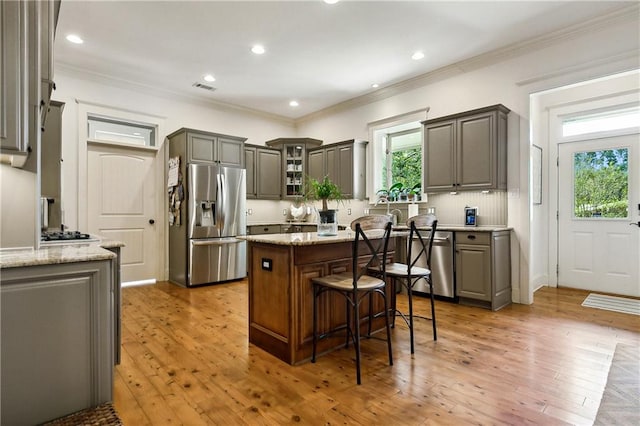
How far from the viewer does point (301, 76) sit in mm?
4996

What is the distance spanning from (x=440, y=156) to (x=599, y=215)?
2.34 metres

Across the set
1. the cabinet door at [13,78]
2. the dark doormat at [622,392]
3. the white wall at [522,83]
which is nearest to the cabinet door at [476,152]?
the white wall at [522,83]

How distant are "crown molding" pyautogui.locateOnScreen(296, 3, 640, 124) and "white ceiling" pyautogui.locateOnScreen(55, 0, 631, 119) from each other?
9 cm

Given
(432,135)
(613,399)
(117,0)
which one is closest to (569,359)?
(613,399)

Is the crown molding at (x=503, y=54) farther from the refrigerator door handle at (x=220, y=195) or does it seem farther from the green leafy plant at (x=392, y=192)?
the refrigerator door handle at (x=220, y=195)

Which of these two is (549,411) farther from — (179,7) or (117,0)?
(117,0)

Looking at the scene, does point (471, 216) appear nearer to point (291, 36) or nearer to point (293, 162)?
point (291, 36)

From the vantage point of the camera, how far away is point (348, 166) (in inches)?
228

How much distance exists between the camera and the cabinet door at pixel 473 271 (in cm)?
376

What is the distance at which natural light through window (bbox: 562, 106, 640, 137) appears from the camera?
14.0 ft

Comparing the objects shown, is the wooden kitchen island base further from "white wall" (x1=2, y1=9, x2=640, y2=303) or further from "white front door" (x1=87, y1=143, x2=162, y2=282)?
"white front door" (x1=87, y1=143, x2=162, y2=282)

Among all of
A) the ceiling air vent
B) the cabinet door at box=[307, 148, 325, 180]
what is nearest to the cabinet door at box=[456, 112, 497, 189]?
the cabinet door at box=[307, 148, 325, 180]

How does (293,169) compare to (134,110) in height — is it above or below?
below

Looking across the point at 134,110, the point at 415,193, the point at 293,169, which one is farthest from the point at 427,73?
the point at 134,110
